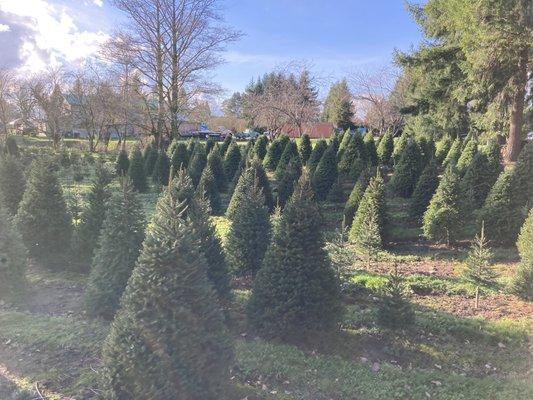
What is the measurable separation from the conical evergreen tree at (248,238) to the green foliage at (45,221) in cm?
307

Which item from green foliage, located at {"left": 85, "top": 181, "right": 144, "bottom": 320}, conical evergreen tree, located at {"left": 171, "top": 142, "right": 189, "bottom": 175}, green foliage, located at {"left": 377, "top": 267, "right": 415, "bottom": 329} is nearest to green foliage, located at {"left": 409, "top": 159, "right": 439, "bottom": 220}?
green foliage, located at {"left": 377, "top": 267, "right": 415, "bottom": 329}

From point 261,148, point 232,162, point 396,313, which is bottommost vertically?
point 396,313

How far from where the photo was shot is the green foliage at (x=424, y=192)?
1062 cm

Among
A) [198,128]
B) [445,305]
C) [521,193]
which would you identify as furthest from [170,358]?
[198,128]

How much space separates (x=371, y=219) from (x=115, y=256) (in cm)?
534

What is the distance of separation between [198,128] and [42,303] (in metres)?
57.7

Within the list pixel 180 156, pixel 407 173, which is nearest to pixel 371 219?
pixel 407 173

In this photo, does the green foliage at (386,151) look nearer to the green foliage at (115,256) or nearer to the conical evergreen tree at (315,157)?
the conical evergreen tree at (315,157)

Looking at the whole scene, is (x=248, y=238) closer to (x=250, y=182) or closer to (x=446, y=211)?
(x=250, y=182)

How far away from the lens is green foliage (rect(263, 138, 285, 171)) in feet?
65.1

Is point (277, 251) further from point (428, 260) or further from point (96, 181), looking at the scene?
point (428, 260)

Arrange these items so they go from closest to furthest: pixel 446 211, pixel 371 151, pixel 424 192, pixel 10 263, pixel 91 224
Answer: pixel 10 263 → pixel 91 224 → pixel 446 211 → pixel 424 192 → pixel 371 151

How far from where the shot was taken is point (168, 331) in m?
3.34

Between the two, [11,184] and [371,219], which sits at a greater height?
[11,184]
